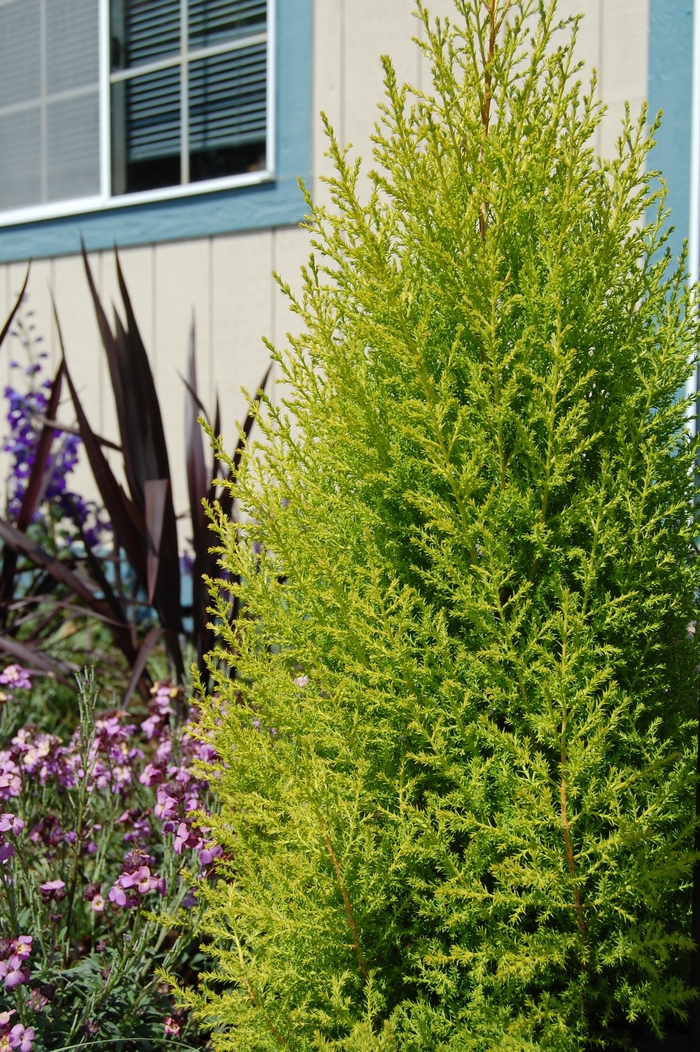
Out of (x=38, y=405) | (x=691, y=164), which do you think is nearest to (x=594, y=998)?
(x=691, y=164)

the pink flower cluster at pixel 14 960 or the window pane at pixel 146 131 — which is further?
the window pane at pixel 146 131

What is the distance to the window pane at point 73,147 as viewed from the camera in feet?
17.5

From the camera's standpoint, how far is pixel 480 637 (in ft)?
4.66

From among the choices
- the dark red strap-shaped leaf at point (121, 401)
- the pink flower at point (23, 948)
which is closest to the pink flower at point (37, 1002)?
the pink flower at point (23, 948)

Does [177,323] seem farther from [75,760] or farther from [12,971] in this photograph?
[12,971]

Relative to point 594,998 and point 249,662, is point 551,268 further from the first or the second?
point 594,998

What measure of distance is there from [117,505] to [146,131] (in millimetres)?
2989

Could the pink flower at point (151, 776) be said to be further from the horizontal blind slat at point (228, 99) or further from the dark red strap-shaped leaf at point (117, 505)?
the horizontal blind slat at point (228, 99)

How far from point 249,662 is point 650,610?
0.67m

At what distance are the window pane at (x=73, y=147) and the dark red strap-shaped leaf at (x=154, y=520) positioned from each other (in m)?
3.01

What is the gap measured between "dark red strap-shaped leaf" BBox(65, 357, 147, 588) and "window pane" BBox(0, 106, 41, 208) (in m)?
3.31

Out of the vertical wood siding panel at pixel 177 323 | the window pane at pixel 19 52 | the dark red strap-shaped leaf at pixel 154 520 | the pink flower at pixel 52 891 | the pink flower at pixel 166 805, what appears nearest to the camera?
the pink flower at pixel 52 891

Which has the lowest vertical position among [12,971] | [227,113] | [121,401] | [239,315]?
[12,971]

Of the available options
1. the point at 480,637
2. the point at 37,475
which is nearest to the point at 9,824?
the point at 480,637
